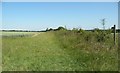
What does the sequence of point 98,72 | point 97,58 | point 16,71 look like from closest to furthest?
point 98,72, point 16,71, point 97,58

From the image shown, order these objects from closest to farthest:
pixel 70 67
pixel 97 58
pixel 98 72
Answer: pixel 98 72 < pixel 70 67 < pixel 97 58

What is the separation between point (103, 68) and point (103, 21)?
81.7 ft

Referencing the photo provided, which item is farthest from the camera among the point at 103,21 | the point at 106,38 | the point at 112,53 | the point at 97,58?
the point at 103,21

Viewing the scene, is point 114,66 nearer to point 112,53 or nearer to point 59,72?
point 59,72

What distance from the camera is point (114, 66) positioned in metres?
10.0

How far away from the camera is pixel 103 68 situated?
31.0 feet

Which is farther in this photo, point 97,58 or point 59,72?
point 97,58

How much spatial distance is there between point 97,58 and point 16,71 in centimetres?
368

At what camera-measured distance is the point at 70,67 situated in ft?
33.7

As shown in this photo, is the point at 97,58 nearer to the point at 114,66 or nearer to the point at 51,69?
the point at 114,66

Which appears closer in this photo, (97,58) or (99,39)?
(97,58)

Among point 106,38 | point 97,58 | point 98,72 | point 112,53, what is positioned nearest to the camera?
point 98,72

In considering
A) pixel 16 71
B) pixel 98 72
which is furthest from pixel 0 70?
pixel 98 72

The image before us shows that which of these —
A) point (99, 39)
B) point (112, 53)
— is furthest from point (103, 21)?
point (112, 53)
